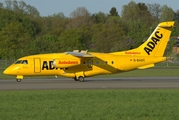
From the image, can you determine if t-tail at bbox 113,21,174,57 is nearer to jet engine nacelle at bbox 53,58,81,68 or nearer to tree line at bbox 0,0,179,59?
jet engine nacelle at bbox 53,58,81,68

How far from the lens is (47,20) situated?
14362 cm

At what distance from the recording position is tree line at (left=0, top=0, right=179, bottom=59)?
282 ft

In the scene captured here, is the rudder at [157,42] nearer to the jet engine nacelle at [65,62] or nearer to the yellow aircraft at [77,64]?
the yellow aircraft at [77,64]

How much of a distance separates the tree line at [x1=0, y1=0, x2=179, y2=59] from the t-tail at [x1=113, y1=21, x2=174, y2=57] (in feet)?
134

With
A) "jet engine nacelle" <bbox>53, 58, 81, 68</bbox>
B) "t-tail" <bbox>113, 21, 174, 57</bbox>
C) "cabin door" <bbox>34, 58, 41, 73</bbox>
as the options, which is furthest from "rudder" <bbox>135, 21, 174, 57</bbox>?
"cabin door" <bbox>34, 58, 41, 73</bbox>
